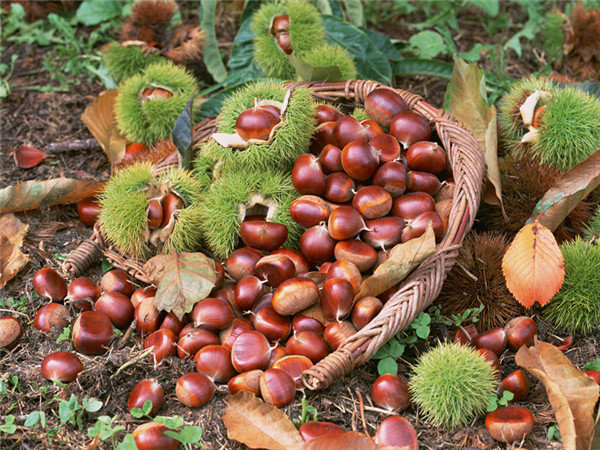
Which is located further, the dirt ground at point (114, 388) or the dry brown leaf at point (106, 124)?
the dry brown leaf at point (106, 124)

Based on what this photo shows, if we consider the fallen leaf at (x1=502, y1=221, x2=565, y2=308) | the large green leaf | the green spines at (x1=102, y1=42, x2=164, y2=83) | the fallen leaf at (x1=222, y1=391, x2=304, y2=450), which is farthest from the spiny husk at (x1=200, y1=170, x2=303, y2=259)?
the green spines at (x1=102, y1=42, x2=164, y2=83)

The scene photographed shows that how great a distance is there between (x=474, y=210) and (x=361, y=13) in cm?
196

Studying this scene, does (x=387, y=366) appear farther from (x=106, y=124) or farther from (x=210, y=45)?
(x=210, y=45)

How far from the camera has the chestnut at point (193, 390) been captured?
1715mm

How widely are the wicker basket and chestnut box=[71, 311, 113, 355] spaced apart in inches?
10.0

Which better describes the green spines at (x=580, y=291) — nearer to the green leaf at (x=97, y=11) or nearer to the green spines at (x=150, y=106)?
the green spines at (x=150, y=106)

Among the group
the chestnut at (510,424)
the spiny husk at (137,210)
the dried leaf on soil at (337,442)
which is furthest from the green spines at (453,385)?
the spiny husk at (137,210)

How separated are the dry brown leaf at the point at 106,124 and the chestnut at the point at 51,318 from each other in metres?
1.04

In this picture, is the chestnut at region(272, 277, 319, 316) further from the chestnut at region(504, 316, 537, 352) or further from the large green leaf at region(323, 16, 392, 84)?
the large green leaf at region(323, 16, 392, 84)

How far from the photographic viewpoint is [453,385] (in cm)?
158

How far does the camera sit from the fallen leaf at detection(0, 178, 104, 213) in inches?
99.0

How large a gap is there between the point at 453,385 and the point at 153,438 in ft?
2.80

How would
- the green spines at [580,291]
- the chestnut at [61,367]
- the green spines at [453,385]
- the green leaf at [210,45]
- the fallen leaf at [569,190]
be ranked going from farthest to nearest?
1. the green leaf at [210,45]
2. the fallen leaf at [569,190]
3. the green spines at [580,291]
4. the chestnut at [61,367]
5. the green spines at [453,385]

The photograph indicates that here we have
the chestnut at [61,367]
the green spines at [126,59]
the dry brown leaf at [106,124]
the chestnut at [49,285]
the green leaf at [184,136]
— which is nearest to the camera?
the chestnut at [61,367]
